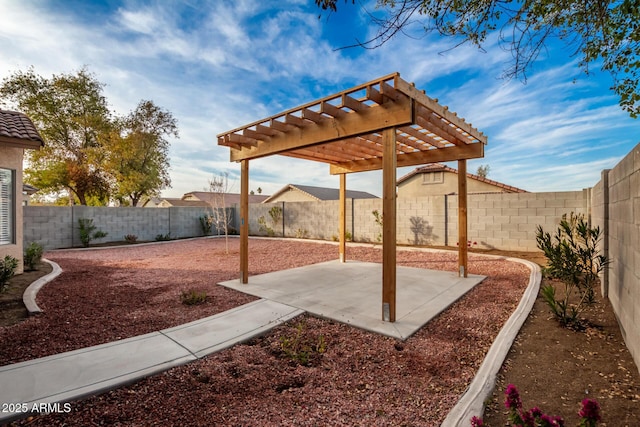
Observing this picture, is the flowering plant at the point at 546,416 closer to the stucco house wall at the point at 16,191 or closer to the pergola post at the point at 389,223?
the pergola post at the point at 389,223

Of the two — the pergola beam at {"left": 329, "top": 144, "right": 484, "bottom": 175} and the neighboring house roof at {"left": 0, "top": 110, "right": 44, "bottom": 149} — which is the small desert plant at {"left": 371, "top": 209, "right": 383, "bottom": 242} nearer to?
the pergola beam at {"left": 329, "top": 144, "right": 484, "bottom": 175}

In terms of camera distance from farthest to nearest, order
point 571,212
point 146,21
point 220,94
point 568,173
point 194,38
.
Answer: point 568,173 → point 220,94 → point 571,212 → point 194,38 → point 146,21

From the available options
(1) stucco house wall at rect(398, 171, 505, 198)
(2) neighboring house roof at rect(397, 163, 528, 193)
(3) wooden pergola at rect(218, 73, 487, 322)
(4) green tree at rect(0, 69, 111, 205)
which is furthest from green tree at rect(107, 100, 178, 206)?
(2) neighboring house roof at rect(397, 163, 528, 193)

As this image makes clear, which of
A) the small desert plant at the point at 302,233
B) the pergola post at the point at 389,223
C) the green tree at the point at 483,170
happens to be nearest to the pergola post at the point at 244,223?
the pergola post at the point at 389,223

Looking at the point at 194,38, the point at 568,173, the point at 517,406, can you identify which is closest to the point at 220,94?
the point at 194,38

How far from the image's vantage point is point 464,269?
Answer: 573 centimetres

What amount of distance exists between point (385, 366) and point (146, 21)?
24.6 feet

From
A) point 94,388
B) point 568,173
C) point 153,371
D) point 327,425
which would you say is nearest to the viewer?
point 327,425

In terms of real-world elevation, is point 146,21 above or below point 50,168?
above

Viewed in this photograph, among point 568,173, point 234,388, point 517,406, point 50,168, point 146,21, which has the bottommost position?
point 234,388

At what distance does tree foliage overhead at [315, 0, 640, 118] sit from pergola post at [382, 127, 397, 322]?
4.88 feet

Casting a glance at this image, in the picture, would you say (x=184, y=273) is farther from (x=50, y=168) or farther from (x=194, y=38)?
(x=50, y=168)

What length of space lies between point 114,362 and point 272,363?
1453 millimetres

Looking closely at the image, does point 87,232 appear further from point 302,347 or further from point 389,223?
point 389,223
